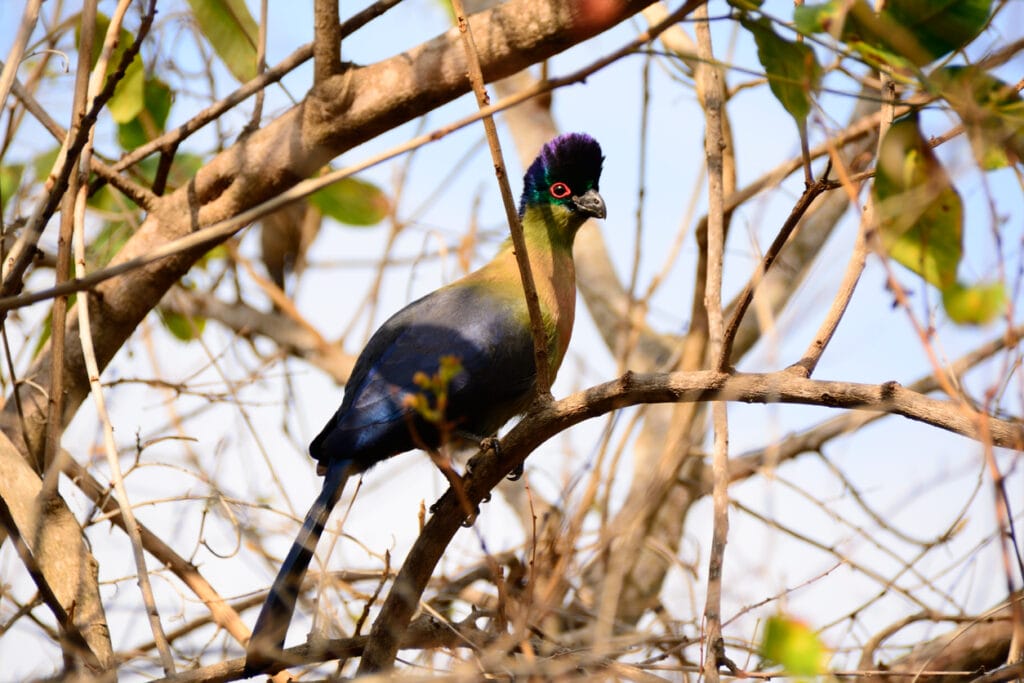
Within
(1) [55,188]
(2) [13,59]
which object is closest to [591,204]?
(1) [55,188]

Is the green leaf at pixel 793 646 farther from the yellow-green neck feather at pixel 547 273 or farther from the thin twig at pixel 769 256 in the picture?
the yellow-green neck feather at pixel 547 273

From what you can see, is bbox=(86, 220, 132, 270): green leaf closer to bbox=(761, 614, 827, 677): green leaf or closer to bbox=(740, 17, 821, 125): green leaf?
bbox=(740, 17, 821, 125): green leaf

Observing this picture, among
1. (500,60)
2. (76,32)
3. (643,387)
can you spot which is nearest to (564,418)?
(643,387)

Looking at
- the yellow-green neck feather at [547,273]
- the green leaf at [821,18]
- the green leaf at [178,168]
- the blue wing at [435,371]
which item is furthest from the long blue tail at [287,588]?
the green leaf at [821,18]

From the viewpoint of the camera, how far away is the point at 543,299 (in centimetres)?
389

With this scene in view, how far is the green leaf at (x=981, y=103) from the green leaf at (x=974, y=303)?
236 millimetres

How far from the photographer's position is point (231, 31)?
388cm

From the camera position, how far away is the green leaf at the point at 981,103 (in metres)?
1.63

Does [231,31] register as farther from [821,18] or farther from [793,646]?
[793,646]

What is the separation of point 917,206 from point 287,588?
204cm

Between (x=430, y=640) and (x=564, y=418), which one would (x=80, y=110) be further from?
(x=430, y=640)

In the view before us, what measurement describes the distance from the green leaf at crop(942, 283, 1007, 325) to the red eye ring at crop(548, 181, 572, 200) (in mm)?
2583

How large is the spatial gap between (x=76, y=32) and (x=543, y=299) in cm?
191

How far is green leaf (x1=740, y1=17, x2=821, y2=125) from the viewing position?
182 cm
